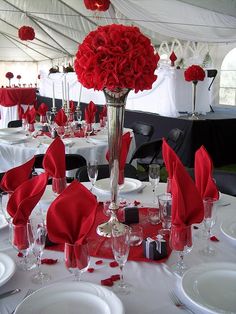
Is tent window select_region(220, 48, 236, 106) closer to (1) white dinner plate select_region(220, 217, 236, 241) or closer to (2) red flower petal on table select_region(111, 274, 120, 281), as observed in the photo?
(1) white dinner plate select_region(220, 217, 236, 241)

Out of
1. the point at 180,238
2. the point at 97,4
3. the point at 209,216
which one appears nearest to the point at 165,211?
the point at 209,216

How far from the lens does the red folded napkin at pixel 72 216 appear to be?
3.54 feet

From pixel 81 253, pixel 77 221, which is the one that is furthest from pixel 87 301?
pixel 77 221

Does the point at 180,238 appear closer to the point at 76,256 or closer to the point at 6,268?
the point at 76,256

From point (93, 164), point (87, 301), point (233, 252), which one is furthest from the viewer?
point (93, 164)

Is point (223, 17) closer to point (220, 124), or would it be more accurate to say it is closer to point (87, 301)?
point (220, 124)

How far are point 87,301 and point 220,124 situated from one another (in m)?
4.87

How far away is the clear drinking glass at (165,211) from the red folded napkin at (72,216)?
38 cm

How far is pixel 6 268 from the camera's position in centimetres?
117

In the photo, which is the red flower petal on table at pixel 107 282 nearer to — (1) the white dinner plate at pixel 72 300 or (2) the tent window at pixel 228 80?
(1) the white dinner plate at pixel 72 300

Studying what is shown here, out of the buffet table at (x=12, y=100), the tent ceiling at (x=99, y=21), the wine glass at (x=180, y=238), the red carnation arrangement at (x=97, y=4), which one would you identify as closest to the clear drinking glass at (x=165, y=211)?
the wine glass at (x=180, y=238)

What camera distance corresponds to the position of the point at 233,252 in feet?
4.35

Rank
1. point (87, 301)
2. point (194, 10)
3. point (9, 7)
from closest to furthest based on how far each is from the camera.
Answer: point (87, 301) → point (194, 10) → point (9, 7)

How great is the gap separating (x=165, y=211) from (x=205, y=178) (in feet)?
0.76
